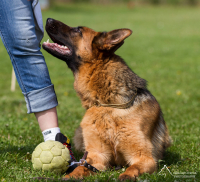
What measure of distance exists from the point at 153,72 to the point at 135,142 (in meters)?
7.61

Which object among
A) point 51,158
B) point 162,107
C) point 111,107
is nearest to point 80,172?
point 51,158

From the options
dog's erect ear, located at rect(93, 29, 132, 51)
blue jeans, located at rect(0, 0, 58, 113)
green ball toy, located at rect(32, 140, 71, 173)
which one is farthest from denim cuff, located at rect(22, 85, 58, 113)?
dog's erect ear, located at rect(93, 29, 132, 51)

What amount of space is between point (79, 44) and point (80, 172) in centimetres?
167

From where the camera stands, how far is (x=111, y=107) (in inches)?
136

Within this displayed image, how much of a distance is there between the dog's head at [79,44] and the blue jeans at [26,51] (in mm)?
508

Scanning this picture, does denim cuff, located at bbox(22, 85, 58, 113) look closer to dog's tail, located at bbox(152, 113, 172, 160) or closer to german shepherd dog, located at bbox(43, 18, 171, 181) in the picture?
german shepherd dog, located at bbox(43, 18, 171, 181)

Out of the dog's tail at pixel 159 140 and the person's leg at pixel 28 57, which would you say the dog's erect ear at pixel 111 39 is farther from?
the dog's tail at pixel 159 140

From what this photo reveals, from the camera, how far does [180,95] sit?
7695 mm

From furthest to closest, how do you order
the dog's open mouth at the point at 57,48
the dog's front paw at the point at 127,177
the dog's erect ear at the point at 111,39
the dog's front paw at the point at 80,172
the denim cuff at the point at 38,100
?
1. the dog's open mouth at the point at 57,48
2. the dog's erect ear at the point at 111,39
3. the denim cuff at the point at 38,100
4. the dog's front paw at the point at 80,172
5. the dog's front paw at the point at 127,177

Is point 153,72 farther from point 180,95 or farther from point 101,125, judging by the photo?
point 101,125

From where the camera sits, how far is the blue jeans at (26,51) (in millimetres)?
3131

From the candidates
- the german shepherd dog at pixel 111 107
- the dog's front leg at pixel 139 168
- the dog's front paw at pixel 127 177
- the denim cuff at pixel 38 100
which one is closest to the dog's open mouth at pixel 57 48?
the german shepherd dog at pixel 111 107

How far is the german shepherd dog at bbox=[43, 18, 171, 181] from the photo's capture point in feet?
10.8

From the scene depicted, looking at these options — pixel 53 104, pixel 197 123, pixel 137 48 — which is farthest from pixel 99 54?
pixel 137 48
